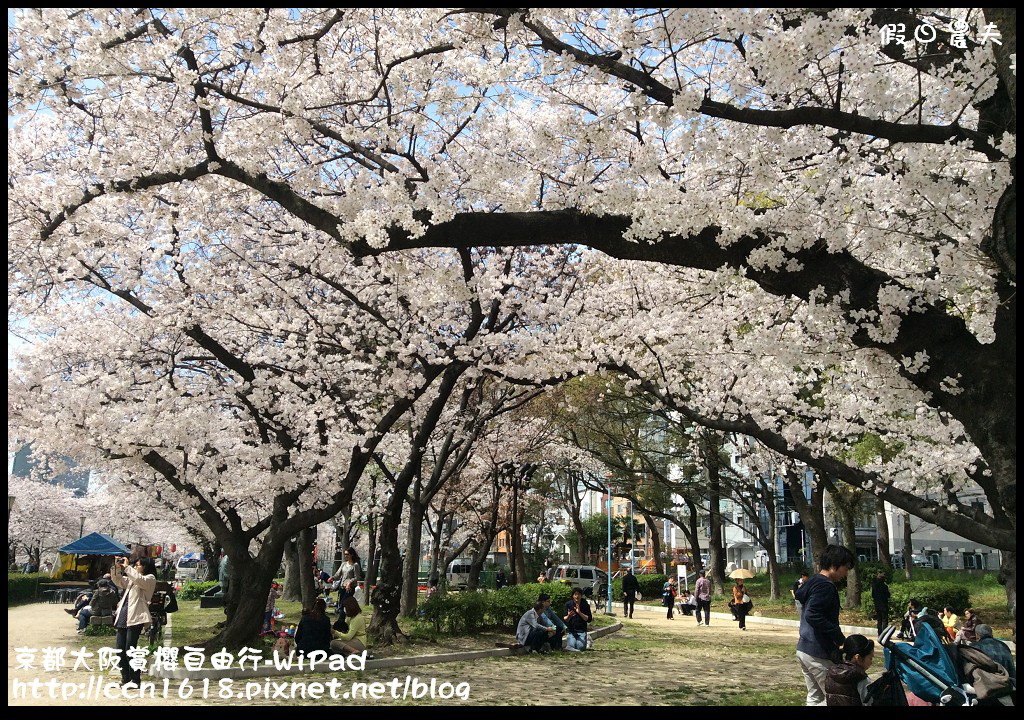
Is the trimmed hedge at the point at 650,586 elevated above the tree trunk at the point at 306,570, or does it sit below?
below

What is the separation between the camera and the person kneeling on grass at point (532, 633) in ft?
40.3

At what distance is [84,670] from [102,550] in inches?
559

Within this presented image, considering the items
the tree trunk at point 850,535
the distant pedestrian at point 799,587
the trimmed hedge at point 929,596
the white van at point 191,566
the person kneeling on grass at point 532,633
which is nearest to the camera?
the distant pedestrian at point 799,587

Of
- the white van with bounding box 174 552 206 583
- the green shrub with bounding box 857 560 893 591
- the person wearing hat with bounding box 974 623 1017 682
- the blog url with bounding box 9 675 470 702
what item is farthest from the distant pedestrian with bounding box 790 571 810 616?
the white van with bounding box 174 552 206 583

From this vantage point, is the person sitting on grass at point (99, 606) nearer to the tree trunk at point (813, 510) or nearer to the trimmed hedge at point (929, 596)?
the tree trunk at point (813, 510)

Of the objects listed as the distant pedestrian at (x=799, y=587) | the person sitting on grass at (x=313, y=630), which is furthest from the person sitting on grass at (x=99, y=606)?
the distant pedestrian at (x=799, y=587)

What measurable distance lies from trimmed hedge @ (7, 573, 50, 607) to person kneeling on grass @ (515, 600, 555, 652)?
63.3 feet

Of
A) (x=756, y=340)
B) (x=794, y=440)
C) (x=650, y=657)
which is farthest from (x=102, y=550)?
(x=756, y=340)

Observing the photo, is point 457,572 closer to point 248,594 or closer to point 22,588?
point 22,588

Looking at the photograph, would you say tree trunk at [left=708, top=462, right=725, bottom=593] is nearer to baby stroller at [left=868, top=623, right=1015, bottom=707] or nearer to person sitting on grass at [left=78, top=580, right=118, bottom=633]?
person sitting on grass at [left=78, top=580, right=118, bottom=633]

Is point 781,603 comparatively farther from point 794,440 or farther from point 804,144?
point 804,144

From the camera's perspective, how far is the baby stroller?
6219 mm

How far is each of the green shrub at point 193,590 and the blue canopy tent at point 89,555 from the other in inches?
109

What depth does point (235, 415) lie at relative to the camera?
14.5 m
